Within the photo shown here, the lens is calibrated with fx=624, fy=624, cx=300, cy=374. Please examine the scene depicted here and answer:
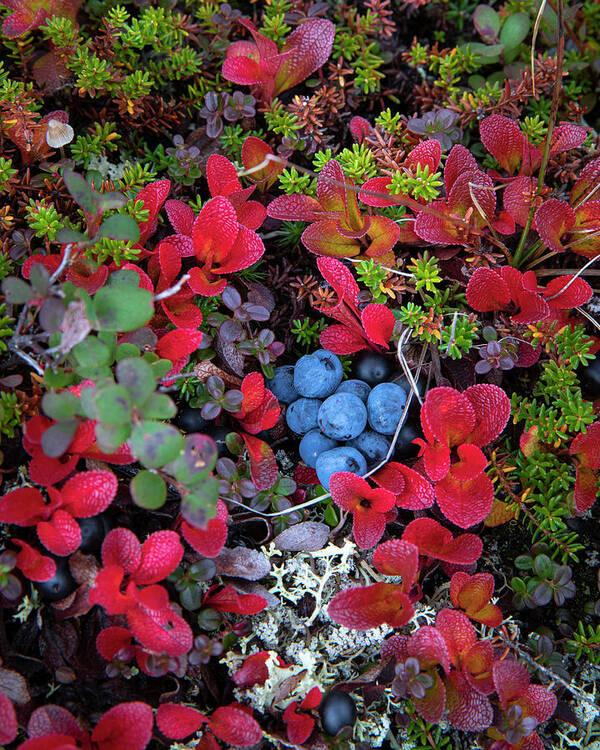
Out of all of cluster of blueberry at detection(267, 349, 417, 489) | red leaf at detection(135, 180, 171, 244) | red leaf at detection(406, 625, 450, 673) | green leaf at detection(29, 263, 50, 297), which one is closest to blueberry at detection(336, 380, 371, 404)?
cluster of blueberry at detection(267, 349, 417, 489)

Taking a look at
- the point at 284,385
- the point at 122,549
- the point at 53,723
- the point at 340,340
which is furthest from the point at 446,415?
the point at 53,723

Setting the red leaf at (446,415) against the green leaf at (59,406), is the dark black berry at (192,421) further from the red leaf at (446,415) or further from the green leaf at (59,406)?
the red leaf at (446,415)

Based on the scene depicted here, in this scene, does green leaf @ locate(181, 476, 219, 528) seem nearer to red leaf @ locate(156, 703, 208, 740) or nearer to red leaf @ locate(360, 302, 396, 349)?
red leaf @ locate(156, 703, 208, 740)

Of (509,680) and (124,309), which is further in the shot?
(509,680)

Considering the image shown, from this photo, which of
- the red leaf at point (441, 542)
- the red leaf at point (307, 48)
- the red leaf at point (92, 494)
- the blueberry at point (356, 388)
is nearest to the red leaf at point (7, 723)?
the red leaf at point (92, 494)

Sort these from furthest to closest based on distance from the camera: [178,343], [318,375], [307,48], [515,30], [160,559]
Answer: [515,30] → [307,48] → [318,375] → [178,343] → [160,559]

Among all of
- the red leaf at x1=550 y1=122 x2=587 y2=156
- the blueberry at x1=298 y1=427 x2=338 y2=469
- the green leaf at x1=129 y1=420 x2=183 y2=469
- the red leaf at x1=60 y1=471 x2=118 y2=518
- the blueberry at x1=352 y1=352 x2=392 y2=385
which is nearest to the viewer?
the green leaf at x1=129 y1=420 x2=183 y2=469

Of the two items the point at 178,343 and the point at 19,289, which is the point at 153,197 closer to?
the point at 178,343
